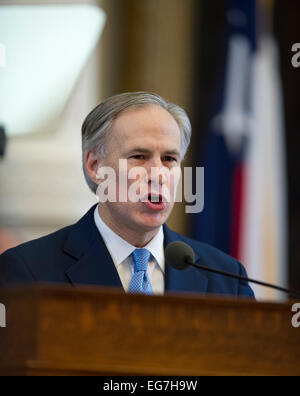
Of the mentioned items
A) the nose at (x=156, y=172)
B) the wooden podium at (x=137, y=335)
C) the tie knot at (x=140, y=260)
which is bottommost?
the wooden podium at (x=137, y=335)

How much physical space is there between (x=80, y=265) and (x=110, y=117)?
565 mm

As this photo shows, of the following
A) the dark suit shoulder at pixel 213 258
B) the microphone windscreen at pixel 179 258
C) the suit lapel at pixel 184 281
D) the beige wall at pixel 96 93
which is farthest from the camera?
the beige wall at pixel 96 93

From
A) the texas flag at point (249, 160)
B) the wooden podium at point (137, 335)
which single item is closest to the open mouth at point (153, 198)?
the wooden podium at point (137, 335)

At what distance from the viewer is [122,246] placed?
3.34m

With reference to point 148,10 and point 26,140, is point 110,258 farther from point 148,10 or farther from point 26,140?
point 148,10

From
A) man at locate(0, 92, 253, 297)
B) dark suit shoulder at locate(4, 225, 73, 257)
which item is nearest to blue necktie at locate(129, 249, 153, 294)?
man at locate(0, 92, 253, 297)

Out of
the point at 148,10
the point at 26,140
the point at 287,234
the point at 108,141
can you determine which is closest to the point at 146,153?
the point at 108,141

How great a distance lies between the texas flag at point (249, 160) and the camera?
5.88m

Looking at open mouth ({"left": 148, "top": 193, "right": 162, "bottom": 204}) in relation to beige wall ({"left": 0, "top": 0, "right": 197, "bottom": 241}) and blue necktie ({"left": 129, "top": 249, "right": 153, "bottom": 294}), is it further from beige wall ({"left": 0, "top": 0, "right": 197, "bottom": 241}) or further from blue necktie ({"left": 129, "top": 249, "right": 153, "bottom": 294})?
beige wall ({"left": 0, "top": 0, "right": 197, "bottom": 241})

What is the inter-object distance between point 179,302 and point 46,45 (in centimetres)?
325

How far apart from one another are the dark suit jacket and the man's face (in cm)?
15

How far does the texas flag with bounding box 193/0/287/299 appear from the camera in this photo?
231 inches

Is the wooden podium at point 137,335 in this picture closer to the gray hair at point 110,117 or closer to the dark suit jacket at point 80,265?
the dark suit jacket at point 80,265

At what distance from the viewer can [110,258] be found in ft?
10.9
